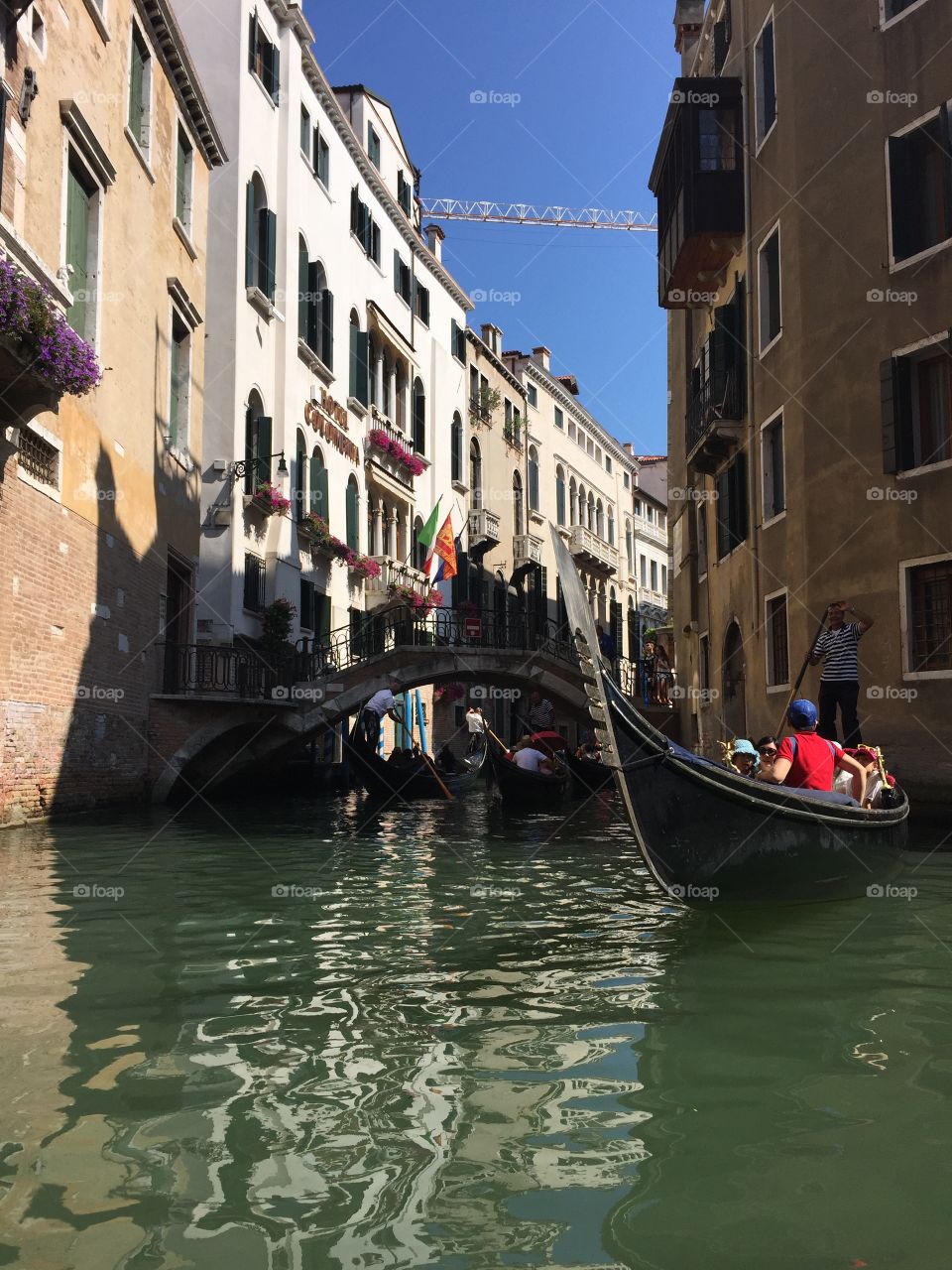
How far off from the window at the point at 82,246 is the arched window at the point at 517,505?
71.7 feet

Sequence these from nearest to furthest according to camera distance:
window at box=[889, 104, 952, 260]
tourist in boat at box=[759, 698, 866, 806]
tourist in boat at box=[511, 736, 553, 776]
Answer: tourist in boat at box=[759, 698, 866, 806] < window at box=[889, 104, 952, 260] < tourist in boat at box=[511, 736, 553, 776]

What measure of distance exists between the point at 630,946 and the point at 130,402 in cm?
926

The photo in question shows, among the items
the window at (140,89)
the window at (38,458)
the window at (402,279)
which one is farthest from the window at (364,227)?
the window at (38,458)

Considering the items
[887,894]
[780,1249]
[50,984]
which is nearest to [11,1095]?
[50,984]

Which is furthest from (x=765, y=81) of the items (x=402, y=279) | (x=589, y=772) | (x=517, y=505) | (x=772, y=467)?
(x=517, y=505)

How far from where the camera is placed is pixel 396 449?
23219 mm

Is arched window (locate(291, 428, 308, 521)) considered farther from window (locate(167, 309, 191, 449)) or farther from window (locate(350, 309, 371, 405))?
window (locate(167, 309, 191, 449))

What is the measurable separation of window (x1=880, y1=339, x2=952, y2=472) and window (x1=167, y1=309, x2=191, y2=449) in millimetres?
7780

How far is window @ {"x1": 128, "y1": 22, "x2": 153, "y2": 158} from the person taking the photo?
12727 mm

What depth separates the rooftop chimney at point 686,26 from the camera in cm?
1906

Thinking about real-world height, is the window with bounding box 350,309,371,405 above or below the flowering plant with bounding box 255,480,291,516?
above

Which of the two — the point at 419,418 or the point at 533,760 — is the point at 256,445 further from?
the point at 419,418

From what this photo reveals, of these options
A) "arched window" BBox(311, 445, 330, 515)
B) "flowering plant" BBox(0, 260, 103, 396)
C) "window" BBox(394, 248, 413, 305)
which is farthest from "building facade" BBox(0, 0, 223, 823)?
"window" BBox(394, 248, 413, 305)

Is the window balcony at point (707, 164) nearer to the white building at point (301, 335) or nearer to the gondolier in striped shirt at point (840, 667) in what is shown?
the white building at point (301, 335)
